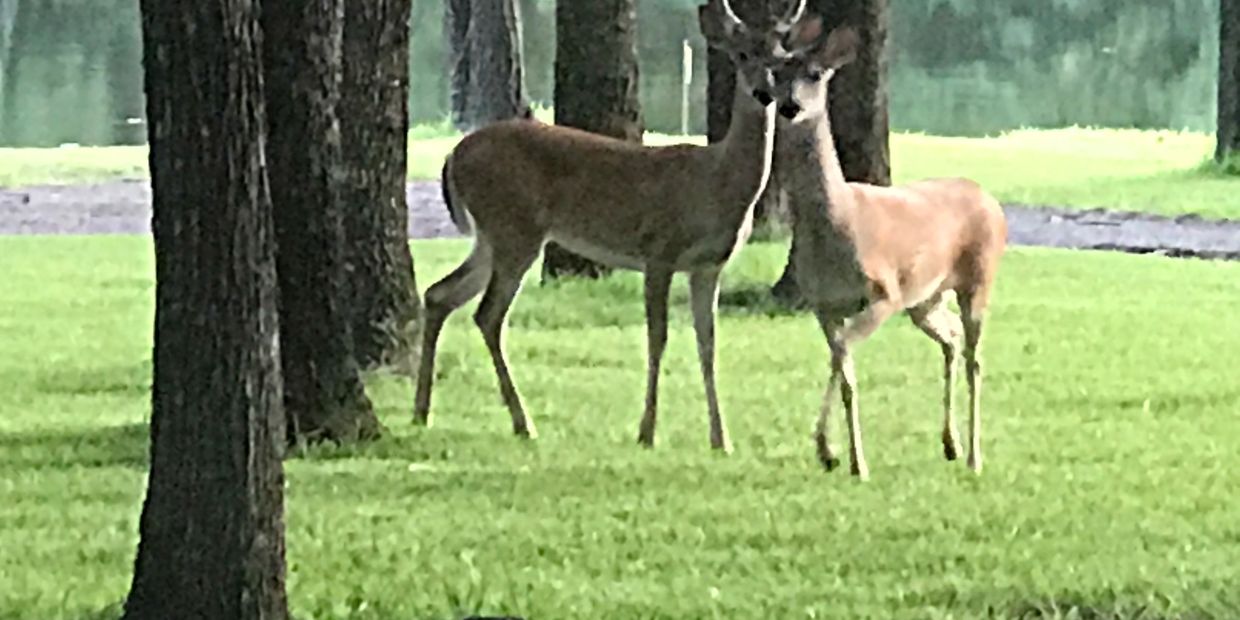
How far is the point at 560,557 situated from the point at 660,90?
21.3 meters

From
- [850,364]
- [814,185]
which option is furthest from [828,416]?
[814,185]

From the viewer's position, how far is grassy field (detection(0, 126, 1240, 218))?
833 inches

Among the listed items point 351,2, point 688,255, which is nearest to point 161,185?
point 688,255

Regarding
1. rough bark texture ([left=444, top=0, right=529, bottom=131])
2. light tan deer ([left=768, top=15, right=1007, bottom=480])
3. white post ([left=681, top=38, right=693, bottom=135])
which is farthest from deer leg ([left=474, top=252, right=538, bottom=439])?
white post ([left=681, top=38, right=693, bottom=135])

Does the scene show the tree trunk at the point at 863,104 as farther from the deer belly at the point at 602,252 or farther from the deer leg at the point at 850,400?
the deer leg at the point at 850,400

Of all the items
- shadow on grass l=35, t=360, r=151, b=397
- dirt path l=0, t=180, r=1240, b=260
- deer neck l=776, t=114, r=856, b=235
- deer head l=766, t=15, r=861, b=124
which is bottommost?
dirt path l=0, t=180, r=1240, b=260

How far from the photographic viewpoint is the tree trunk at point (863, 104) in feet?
40.0

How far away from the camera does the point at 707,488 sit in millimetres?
7562

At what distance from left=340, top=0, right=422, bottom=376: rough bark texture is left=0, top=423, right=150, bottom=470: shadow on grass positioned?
49.4 inches

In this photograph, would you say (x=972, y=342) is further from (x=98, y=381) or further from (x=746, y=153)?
(x=98, y=381)

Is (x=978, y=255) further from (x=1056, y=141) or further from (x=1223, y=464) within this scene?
(x=1056, y=141)

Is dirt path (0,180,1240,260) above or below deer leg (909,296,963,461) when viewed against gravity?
below

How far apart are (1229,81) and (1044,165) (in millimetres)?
2499

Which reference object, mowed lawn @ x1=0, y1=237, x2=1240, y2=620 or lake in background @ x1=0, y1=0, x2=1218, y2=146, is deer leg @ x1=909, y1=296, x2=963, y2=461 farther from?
lake in background @ x1=0, y1=0, x2=1218, y2=146
